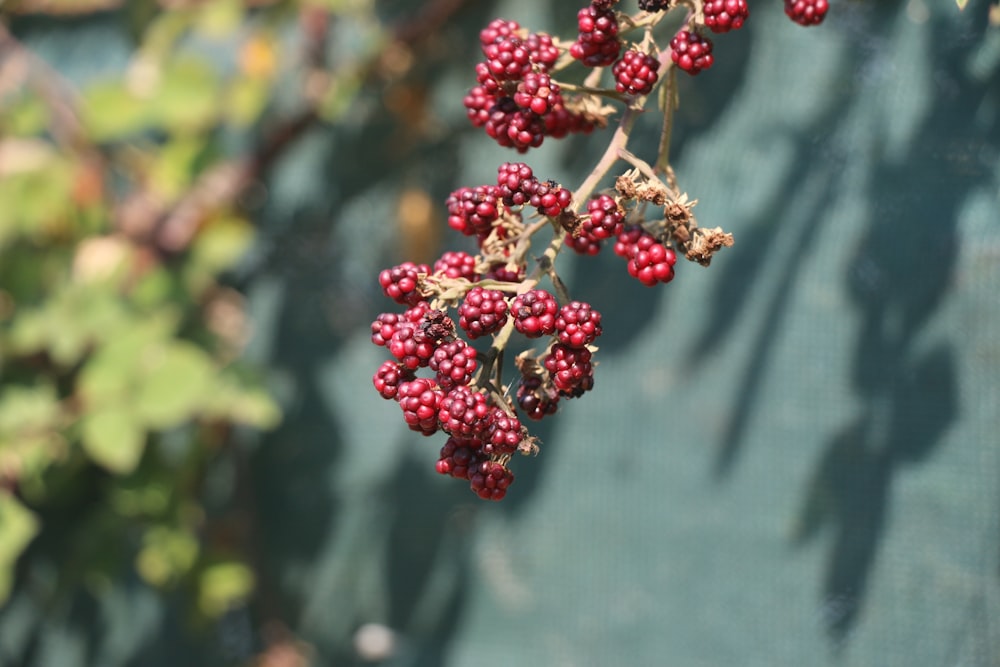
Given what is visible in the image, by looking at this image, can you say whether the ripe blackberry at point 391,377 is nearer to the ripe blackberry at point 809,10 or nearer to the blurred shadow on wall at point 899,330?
the ripe blackberry at point 809,10

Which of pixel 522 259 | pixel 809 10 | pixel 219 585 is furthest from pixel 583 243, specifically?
pixel 219 585

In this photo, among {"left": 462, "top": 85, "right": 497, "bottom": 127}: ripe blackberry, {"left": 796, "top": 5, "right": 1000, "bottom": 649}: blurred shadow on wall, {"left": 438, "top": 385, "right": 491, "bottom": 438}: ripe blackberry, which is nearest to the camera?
{"left": 438, "top": 385, "right": 491, "bottom": 438}: ripe blackberry

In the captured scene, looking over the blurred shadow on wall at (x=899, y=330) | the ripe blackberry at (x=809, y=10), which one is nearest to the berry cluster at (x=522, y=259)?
the ripe blackberry at (x=809, y=10)

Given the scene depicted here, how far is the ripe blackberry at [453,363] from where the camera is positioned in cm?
93

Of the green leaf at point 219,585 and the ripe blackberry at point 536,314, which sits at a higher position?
the ripe blackberry at point 536,314

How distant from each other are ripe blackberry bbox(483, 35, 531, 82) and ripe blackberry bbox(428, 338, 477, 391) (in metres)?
0.32

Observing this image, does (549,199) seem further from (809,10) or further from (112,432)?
(112,432)

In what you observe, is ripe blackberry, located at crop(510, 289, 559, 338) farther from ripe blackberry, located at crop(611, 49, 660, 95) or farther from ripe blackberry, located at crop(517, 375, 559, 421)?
ripe blackberry, located at crop(611, 49, 660, 95)

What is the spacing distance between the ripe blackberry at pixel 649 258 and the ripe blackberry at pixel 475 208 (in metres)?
0.15

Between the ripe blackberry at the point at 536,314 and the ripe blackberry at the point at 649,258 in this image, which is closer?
the ripe blackberry at the point at 536,314

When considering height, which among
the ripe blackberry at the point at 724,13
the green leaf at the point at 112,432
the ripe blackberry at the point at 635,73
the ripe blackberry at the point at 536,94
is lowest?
the green leaf at the point at 112,432

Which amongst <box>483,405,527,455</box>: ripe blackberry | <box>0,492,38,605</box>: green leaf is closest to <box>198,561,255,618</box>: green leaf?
<box>0,492,38,605</box>: green leaf

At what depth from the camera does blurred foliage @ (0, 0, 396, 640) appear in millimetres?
2266

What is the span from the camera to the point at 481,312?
0.94 m
